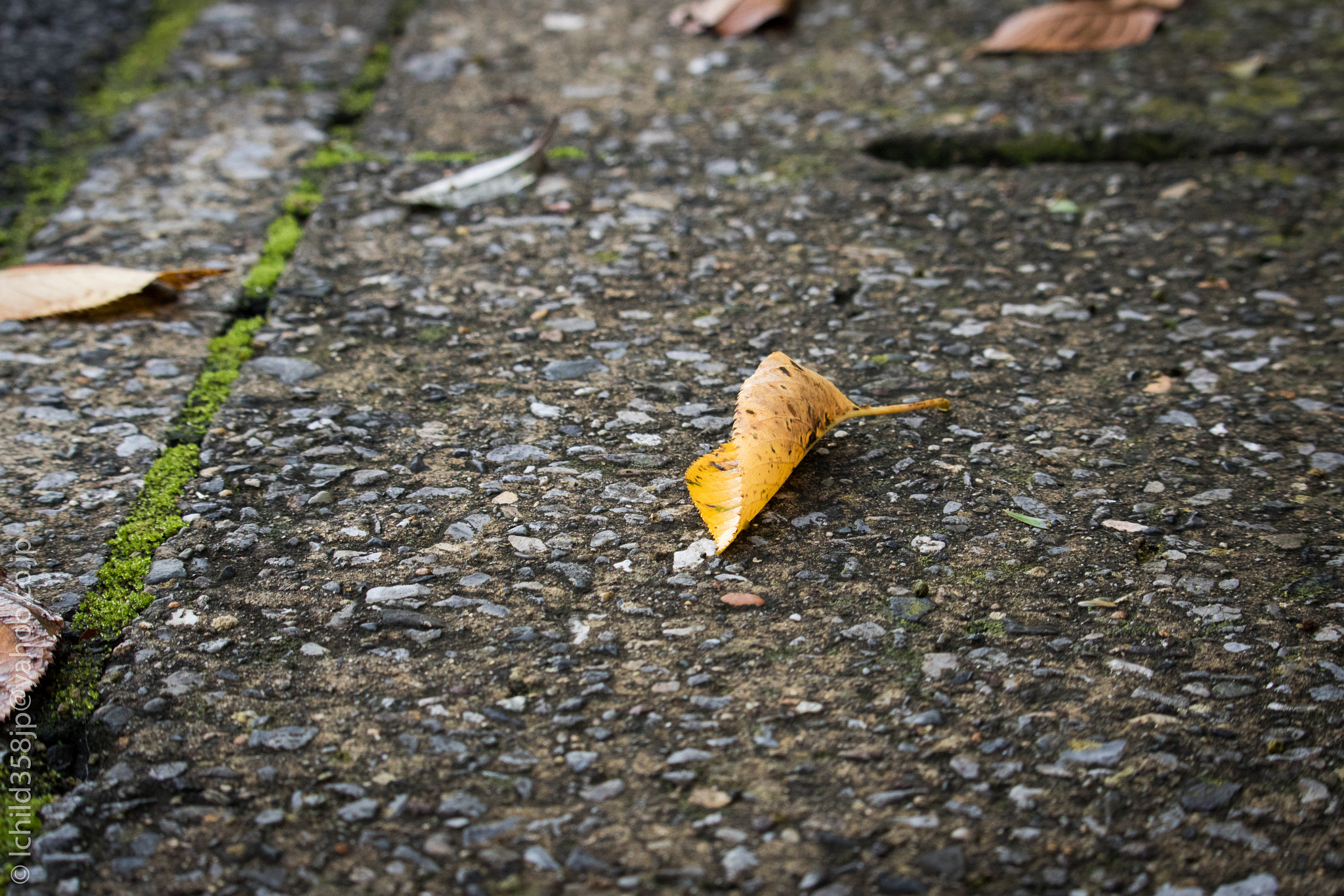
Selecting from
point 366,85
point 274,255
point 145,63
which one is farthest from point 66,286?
point 145,63

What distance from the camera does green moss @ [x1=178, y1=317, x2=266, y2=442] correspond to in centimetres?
159

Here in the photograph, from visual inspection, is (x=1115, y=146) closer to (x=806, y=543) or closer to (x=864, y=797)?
(x=806, y=543)

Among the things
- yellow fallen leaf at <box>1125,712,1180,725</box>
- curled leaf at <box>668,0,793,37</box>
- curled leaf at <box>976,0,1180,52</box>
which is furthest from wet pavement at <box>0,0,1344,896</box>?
curled leaf at <box>668,0,793,37</box>

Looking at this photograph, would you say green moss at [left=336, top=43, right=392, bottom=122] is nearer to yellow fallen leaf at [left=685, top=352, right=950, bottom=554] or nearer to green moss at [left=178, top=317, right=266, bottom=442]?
green moss at [left=178, top=317, right=266, bottom=442]

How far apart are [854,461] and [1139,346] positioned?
0.66 meters

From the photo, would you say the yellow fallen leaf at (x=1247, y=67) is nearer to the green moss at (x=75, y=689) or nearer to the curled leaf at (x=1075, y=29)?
the curled leaf at (x=1075, y=29)

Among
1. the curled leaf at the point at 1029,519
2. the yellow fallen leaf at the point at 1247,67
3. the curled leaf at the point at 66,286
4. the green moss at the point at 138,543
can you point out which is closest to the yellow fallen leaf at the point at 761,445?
the curled leaf at the point at 1029,519

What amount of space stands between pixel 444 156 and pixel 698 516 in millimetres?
1364

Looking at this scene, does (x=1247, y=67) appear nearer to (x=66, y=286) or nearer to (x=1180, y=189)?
(x=1180, y=189)

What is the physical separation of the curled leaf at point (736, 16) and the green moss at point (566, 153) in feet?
2.59

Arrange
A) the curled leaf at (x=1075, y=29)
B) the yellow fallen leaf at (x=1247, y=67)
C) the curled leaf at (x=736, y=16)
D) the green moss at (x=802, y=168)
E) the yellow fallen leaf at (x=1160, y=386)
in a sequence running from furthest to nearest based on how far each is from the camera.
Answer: the curled leaf at (x=736, y=16), the curled leaf at (x=1075, y=29), the yellow fallen leaf at (x=1247, y=67), the green moss at (x=802, y=168), the yellow fallen leaf at (x=1160, y=386)

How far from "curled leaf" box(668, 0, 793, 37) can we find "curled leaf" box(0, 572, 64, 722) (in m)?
2.39

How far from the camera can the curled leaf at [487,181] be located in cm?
218

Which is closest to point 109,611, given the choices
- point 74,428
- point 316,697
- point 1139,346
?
point 316,697
